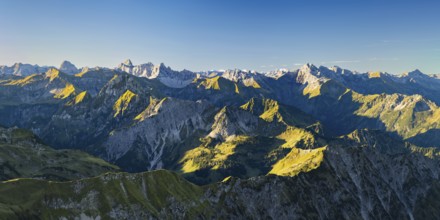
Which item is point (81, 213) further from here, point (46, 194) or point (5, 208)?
point (5, 208)

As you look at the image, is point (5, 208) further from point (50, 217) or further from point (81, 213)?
point (81, 213)

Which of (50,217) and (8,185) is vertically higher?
(8,185)

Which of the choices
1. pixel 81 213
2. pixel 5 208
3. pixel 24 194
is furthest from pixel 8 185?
pixel 81 213

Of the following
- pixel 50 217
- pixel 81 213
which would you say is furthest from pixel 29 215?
pixel 81 213

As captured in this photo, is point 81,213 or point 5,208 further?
point 81,213

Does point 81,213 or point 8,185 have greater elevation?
point 8,185

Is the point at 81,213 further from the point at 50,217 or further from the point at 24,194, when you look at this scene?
the point at 24,194

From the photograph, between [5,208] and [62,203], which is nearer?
[5,208]
